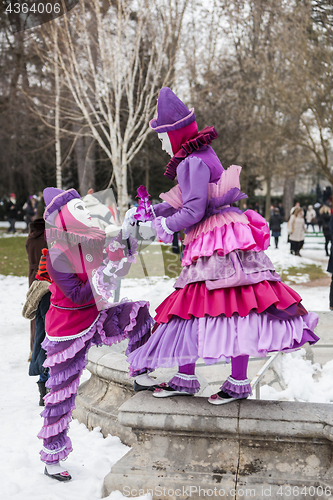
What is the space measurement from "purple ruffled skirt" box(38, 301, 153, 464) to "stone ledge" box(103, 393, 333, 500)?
46 centimetres

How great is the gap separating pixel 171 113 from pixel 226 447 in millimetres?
1974

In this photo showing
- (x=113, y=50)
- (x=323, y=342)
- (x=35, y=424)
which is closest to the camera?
(x=35, y=424)

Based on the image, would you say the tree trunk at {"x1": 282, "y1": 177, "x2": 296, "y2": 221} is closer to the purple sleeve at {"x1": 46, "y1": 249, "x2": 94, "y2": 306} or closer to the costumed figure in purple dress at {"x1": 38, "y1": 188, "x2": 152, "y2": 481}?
the costumed figure in purple dress at {"x1": 38, "y1": 188, "x2": 152, "y2": 481}

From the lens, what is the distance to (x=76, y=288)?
282cm

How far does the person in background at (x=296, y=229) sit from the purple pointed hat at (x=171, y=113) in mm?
11223

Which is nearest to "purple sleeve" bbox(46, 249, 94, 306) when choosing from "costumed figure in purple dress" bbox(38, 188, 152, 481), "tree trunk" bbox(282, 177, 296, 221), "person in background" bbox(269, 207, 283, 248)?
"costumed figure in purple dress" bbox(38, 188, 152, 481)

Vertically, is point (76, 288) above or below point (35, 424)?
above

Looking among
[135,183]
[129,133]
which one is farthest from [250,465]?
[135,183]

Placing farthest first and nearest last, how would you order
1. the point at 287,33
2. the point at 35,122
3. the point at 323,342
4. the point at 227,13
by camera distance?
the point at 35,122, the point at 227,13, the point at 287,33, the point at 323,342

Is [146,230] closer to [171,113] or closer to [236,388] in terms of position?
[171,113]

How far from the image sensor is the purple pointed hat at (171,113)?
107 inches

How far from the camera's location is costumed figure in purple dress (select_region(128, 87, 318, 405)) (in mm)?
2432

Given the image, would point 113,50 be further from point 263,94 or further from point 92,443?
point 92,443

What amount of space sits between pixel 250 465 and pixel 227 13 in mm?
21607
